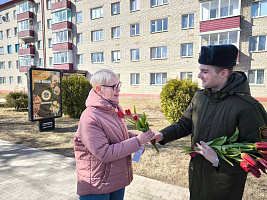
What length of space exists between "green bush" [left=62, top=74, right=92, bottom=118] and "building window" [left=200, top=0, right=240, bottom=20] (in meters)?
13.9

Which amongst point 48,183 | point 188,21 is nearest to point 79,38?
point 188,21

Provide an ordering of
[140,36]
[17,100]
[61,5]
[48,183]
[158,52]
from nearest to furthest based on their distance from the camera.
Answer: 1. [48,183]
2. [17,100]
3. [158,52]
4. [140,36]
5. [61,5]

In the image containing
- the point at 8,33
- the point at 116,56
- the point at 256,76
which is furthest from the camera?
the point at 8,33

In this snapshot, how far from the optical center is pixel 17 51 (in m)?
33.8

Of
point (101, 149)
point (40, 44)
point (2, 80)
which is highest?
point (40, 44)

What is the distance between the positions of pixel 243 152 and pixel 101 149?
1.18 meters

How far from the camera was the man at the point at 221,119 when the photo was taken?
1564 millimetres

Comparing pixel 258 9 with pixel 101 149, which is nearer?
pixel 101 149

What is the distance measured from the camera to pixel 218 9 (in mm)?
16734

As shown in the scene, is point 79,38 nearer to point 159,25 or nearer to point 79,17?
point 79,17

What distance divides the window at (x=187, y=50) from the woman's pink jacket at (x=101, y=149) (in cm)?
1828

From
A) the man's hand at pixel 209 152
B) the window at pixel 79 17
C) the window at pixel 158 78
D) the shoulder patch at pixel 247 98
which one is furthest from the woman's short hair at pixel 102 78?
the window at pixel 79 17

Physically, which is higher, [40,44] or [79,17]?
[79,17]

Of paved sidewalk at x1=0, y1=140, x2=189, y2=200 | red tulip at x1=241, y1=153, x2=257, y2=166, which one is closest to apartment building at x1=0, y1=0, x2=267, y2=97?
paved sidewalk at x1=0, y1=140, x2=189, y2=200
